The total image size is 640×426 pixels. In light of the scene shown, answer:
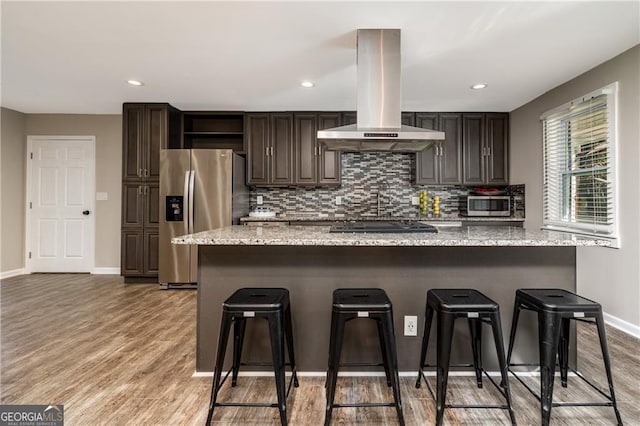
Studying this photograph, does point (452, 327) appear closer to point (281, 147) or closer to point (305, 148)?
point (305, 148)

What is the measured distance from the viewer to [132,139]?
166 inches

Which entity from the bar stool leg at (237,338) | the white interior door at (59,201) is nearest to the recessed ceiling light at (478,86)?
the bar stool leg at (237,338)

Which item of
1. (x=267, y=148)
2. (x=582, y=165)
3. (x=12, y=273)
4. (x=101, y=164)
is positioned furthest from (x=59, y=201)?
(x=582, y=165)

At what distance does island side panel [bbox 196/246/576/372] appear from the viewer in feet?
6.69

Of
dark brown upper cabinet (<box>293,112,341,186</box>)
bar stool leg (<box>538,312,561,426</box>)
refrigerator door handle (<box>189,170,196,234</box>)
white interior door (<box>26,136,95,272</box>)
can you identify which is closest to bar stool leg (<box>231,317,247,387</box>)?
bar stool leg (<box>538,312,561,426</box>)

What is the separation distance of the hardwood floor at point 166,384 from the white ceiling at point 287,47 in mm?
2363

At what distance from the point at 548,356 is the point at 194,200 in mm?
3695

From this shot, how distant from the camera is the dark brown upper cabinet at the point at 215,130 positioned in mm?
4777

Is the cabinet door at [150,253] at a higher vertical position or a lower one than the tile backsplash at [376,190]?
lower

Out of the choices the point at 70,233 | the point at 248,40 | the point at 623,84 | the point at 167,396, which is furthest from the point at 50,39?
the point at 623,84

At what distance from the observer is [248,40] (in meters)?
2.53

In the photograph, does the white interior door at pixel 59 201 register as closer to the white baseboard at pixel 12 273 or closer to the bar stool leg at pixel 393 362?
the white baseboard at pixel 12 273

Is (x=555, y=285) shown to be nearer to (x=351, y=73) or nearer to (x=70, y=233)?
(x=351, y=73)

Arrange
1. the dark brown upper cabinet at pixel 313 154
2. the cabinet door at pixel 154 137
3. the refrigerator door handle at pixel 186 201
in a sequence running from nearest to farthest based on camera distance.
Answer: the refrigerator door handle at pixel 186 201, the cabinet door at pixel 154 137, the dark brown upper cabinet at pixel 313 154
